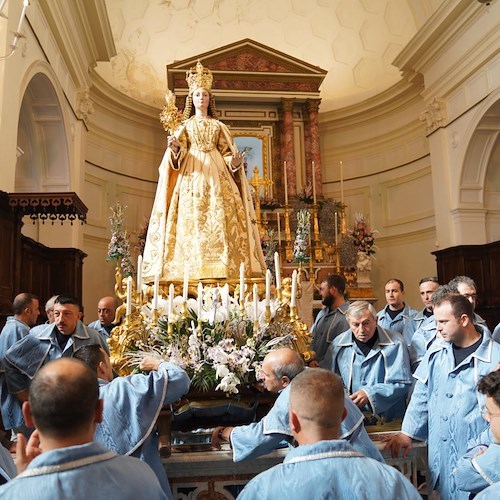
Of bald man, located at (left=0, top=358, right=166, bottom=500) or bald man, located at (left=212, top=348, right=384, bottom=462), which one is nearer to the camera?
bald man, located at (left=0, top=358, right=166, bottom=500)

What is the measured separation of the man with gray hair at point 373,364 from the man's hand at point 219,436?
84 cm

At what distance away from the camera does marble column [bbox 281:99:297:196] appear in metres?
13.1

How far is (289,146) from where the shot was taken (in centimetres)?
1330

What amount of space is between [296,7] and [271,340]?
12829 mm

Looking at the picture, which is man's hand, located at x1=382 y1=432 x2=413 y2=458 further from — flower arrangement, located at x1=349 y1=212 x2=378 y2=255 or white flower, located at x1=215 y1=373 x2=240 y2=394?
flower arrangement, located at x1=349 y1=212 x2=378 y2=255

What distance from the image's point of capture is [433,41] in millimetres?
11227

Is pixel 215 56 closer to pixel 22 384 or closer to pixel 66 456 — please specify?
pixel 22 384

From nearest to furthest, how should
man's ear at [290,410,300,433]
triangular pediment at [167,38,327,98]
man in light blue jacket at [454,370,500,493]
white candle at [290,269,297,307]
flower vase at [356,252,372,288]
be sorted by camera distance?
1. man's ear at [290,410,300,433]
2. man in light blue jacket at [454,370,500,493]
3. white candle at [290,269,297,307]
4. flower vase at [356,252,372,288]
5. triangular pediment at [167,38,327,98]

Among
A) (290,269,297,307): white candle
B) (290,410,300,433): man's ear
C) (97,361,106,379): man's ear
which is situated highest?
(290,269,297,307): white candle

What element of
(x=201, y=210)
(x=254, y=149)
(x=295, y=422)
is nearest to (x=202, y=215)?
(x=201, y=210)

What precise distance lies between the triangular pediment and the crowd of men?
9.18 metres

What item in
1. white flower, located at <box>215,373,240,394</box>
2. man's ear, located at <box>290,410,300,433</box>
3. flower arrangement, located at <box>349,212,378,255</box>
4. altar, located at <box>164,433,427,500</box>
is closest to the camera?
man's ear, located at <box>290,410,300,433</box>

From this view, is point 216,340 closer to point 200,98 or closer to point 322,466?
point 322,466

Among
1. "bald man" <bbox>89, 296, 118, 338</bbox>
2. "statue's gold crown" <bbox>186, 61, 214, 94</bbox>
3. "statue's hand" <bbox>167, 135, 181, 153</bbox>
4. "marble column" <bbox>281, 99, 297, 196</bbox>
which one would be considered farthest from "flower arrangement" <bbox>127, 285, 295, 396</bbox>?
"marble column" <bbox>281, 99, 297, 196</bbox>
